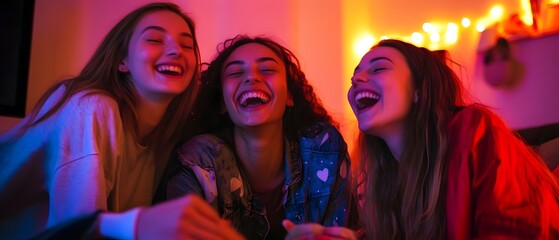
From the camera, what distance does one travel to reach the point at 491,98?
2.63 metres

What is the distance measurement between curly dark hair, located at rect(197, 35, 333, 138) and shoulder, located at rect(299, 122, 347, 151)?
39 millimetres

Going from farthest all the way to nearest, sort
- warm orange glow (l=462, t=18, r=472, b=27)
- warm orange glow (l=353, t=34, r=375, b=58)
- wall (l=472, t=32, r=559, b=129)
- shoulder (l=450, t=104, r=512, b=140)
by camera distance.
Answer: warm orange glow (l=353, t=34, r=375, b=58) → warm orange glow (l=462, t=18, r=472, b=27) → wall (l=472, t=32, r=559, b=129) → shoulder (l=450, t=104, r=512, b=140)

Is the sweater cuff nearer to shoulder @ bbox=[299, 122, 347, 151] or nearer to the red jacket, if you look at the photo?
the red jacket

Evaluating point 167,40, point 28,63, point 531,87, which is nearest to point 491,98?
point 531,87

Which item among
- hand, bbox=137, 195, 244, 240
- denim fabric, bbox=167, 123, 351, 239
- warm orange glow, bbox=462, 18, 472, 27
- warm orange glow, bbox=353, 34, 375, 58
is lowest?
denim fabric, bbox=167, 123, 351, 239

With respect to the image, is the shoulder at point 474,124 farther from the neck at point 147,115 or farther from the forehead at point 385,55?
the neck at point 147,115

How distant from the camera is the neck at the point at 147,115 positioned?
1480mm

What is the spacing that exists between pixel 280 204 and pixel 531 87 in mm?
1703

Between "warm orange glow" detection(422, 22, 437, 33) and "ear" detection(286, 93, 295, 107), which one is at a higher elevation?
"warm orange glow" detection(422, 22, 437, 33)

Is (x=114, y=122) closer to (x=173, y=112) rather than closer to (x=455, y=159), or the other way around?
(x=173, y=112)

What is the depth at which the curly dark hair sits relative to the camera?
1.75m

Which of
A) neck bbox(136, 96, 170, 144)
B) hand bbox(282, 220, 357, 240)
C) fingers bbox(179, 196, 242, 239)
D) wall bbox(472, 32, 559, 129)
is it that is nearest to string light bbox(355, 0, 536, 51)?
wall bbox(472, 32, 559, 129)

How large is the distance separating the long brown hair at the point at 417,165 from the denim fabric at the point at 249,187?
161mm

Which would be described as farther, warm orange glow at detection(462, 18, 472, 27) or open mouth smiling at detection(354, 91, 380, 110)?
warm orange glow at detection(462, 18, 472, 27)
